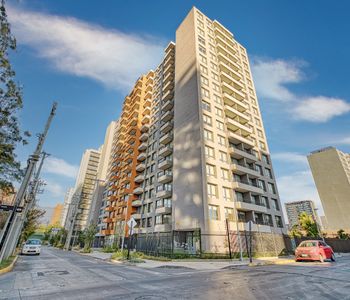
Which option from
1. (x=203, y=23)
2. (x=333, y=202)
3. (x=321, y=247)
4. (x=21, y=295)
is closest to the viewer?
(x=21, y=295)

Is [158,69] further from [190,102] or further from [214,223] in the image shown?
[214,223]

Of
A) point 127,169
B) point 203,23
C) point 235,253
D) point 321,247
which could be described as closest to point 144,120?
point 127,169

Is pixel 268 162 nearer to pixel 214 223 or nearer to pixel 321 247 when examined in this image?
pixel 214 223

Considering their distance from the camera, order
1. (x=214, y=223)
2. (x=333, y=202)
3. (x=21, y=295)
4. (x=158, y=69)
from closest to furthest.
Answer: (x=21, y=295) < (x=214, y=223) < (x=158, y=69) < (x=333, y=202)

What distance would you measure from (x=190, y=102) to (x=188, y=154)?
10.1 metres

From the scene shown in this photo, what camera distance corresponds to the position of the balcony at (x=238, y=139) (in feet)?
117

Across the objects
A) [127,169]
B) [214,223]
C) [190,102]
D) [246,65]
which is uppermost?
[246,65]

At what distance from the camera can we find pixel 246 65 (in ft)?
179

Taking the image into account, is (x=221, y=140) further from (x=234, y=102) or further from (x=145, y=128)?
(x=145, y=128)

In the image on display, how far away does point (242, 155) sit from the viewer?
35250 millimetres

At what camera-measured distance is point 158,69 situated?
6116cm

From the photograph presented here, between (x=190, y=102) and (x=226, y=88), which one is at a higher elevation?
(x=226, y=88)

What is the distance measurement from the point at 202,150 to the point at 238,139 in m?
9.66

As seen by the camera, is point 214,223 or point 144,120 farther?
point 144,120
